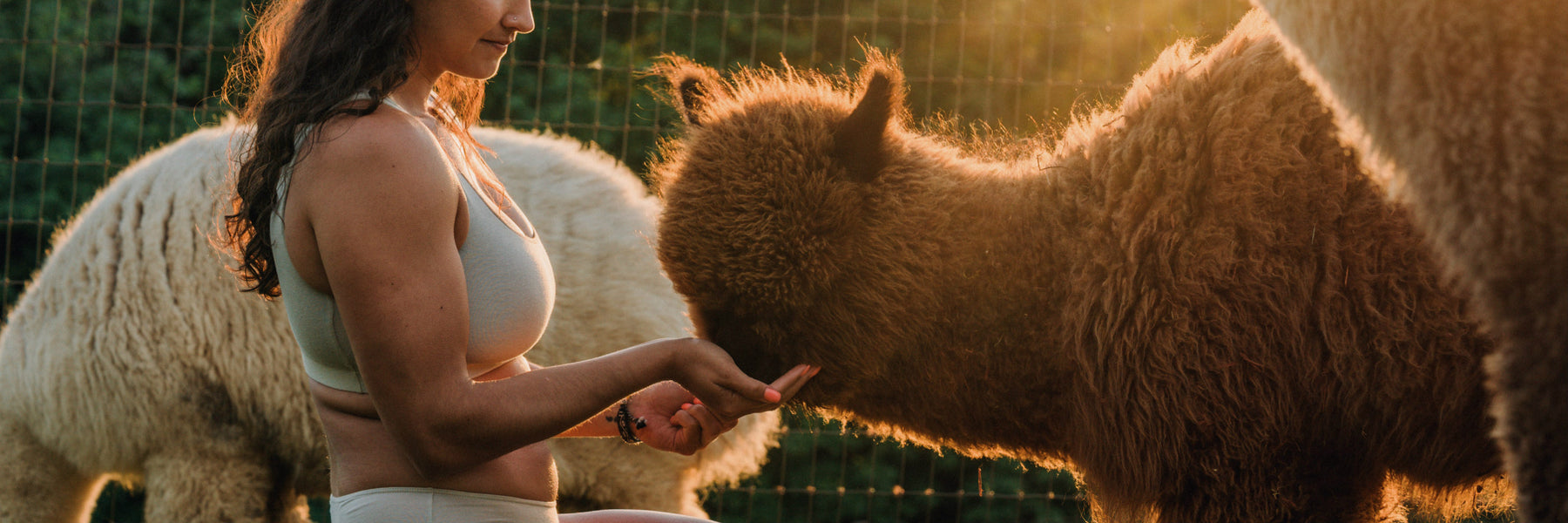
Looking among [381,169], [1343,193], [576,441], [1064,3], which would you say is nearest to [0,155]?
[576,441]

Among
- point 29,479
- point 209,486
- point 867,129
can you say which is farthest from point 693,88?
point 29,479

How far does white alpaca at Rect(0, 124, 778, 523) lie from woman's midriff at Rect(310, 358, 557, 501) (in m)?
2.05

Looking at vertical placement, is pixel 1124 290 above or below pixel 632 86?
below

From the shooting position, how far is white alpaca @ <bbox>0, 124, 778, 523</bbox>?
3.90m

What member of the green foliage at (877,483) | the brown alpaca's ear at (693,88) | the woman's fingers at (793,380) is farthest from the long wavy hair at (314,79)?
the green foliage at (877,483)

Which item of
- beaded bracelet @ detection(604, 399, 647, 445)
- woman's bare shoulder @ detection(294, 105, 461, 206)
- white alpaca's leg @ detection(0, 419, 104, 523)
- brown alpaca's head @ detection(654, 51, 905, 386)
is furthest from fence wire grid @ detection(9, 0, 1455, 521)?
woman's bare shoulder @ detection(294, 105, 461, 206)

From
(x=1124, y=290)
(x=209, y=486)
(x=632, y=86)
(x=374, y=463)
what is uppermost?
(x=632, y=86)

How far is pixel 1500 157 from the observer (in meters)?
1.32

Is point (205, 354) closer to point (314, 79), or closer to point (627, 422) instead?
point (627, 422)

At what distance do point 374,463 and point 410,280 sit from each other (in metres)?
0.35

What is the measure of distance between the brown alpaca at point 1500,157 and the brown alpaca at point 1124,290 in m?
0.52

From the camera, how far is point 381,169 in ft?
5.32

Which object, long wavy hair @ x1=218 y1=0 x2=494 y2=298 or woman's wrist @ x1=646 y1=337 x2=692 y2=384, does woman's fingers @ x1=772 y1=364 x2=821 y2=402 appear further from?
long wavy hair @ x1=218 y1=0 x2=494 y2=298

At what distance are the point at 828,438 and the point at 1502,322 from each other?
4.61 meters
